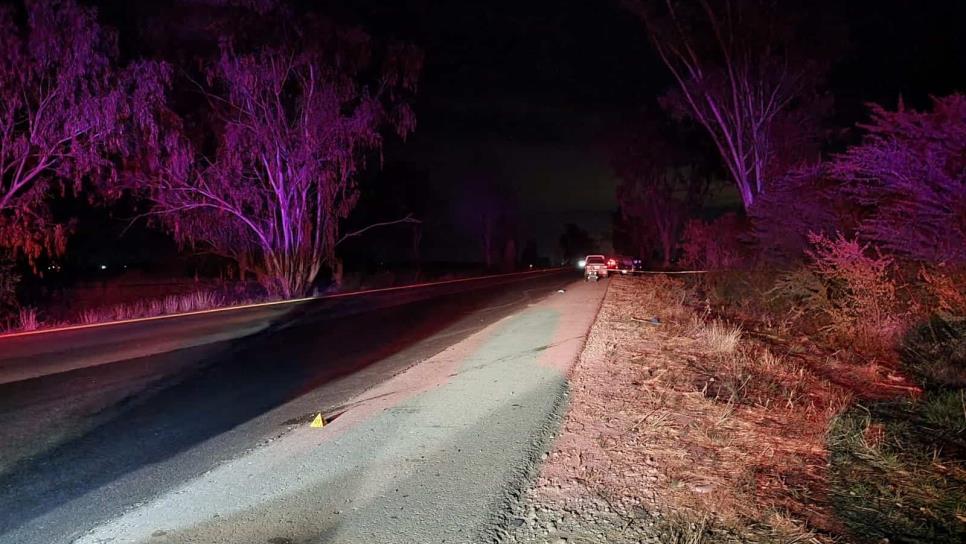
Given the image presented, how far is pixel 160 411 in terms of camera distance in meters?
7.55

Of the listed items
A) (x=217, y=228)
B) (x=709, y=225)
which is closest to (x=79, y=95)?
(x=217, y=228)

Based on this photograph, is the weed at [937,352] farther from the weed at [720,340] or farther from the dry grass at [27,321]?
the dry grass at [27,321]

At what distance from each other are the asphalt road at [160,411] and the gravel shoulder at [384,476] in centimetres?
41

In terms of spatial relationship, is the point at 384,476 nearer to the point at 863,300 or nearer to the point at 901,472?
the point at 901,472

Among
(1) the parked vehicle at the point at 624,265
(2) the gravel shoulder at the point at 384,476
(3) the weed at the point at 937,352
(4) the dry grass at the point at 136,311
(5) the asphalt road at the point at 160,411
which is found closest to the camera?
(2) the gravel shoulder at the point at 384,476

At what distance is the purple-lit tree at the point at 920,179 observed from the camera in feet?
34.0

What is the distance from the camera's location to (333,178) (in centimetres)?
2717

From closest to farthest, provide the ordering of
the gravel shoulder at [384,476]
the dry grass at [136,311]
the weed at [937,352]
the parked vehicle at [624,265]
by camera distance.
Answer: the gravel shoulder at [384,476] → the weed at [937,352] → the dry grass at [136,311] → the parked vehicle at [624,265]

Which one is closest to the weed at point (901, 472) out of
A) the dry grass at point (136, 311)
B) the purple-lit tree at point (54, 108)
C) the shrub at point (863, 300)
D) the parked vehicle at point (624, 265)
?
the shrub at point (863, 300)

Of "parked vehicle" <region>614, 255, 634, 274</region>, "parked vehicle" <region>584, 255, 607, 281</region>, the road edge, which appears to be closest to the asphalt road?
the road edge

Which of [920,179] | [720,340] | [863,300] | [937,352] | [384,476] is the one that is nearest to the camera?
[384,476]

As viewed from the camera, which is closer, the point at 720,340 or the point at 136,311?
the point at 720,340

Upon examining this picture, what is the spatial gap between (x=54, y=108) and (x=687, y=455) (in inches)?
792

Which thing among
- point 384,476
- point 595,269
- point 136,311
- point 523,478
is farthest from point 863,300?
point 595,269
